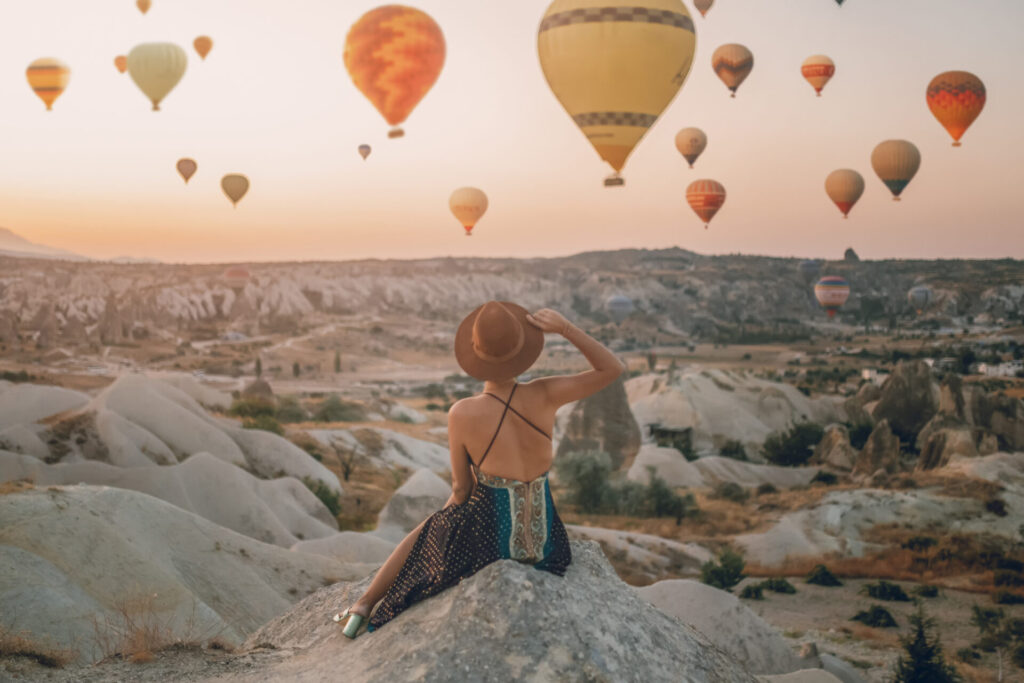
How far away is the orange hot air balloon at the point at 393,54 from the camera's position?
69.5 ft

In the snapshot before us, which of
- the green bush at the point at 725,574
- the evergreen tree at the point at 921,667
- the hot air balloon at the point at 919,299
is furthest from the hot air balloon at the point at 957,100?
the hot air balloon at the point at 919,299

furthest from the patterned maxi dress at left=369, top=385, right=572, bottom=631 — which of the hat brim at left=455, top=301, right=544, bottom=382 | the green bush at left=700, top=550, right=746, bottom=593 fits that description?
the green bush at left=700, top=550, right=746, bottom=593

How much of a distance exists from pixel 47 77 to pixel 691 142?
2576 cm

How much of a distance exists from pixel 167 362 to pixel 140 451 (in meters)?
46.0

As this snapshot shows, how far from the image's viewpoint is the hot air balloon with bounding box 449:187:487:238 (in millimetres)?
37094

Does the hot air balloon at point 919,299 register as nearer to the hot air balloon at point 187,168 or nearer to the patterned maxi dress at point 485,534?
the hot air balloon at point 187,168

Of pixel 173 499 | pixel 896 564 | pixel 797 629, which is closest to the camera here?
pixel 797 629

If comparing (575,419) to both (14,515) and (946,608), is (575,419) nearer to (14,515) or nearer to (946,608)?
(946,608)

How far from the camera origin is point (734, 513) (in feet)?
89.5

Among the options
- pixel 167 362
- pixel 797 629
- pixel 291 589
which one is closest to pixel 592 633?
pixel 291 589

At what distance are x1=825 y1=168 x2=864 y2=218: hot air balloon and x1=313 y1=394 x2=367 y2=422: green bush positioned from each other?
2416 cm

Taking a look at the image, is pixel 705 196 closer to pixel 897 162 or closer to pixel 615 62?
pixel 897 162

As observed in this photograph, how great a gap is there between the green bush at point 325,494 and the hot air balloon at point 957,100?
23.4 meters

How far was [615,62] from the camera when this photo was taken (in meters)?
16.8
